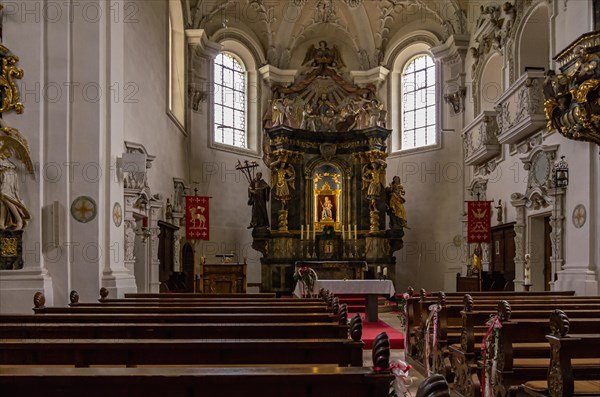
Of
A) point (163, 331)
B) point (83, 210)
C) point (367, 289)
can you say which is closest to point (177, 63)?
point (367, 289)

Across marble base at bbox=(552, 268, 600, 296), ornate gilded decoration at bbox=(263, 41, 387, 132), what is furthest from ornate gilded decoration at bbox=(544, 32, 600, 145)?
ornate gilded decoration at bbox=(263, 41, 387, 132)

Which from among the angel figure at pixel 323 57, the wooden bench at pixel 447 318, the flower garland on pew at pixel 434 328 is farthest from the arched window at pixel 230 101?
the flower garland on pew at pixel 434 328

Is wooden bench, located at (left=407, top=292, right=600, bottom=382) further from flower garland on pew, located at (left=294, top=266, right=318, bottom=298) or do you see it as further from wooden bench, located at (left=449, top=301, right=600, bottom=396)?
flower garland on pew, located at (left=294, top=266, right=318, bottom=298)

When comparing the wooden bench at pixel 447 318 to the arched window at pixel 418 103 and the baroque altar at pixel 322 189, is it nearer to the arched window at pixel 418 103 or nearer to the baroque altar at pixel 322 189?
the baroque altar at pixel 322 189

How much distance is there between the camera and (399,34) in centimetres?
2209

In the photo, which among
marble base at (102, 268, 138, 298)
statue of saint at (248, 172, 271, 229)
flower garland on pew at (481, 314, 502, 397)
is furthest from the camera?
statue of saint at (248, 172, 271, 229)

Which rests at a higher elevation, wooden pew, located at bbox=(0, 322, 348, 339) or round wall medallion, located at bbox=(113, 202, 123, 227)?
round wall medallion, located at bbox=(113, 202, 123, 227)

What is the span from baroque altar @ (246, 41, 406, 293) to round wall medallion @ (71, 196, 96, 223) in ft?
34.2

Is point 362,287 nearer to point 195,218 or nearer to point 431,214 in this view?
point 195,218

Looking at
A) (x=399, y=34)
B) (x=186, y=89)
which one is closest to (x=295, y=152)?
(x=186, y=89)

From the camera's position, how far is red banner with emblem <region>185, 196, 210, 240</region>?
16391mm

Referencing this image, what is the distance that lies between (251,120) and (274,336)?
1745cm

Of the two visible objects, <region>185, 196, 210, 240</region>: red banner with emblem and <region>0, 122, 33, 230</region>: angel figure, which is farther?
<region>185, 196, 210, 240</region>: red banner with emblem

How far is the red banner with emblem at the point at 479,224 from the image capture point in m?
16.1
